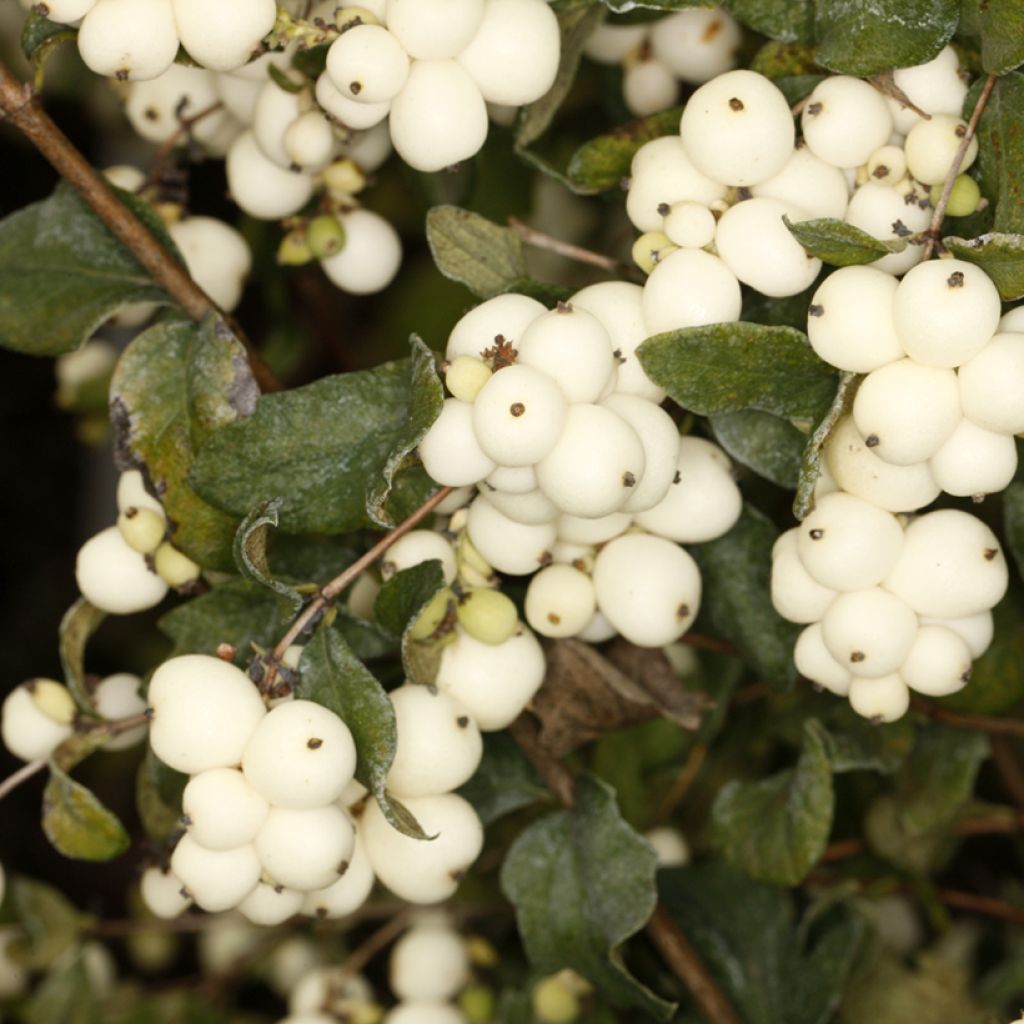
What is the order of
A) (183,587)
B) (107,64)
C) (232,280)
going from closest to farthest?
(107,64) → (183,587) → (232,280)

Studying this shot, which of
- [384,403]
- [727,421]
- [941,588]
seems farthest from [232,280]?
[941,588]

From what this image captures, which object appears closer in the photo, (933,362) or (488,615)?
(933,362)

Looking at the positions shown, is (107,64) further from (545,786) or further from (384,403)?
(545,786)

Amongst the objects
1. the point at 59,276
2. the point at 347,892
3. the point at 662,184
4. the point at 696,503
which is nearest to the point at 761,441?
the point at 696,503

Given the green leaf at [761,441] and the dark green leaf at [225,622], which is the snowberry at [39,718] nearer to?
the dark green leaf at [225,622]

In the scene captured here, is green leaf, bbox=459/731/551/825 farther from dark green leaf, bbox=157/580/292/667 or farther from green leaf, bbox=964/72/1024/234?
green leaf, bbox=964/72/1024/234

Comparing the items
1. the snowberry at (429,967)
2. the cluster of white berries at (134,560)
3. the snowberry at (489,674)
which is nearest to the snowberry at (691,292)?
the snowberry at (489,674)

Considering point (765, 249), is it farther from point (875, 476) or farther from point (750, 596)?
point (750, 596)

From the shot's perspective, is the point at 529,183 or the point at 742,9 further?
the point at 529,183
